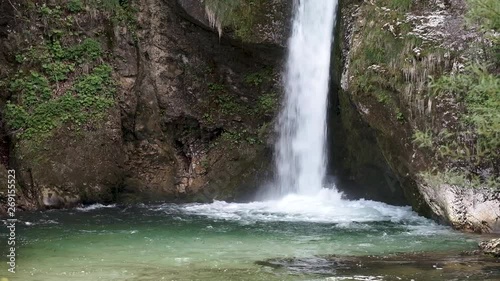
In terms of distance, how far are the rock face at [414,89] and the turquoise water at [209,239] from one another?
0.61 metres

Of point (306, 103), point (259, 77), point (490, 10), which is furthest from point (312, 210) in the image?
point (490, 10)

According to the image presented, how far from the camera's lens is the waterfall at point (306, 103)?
1670cm

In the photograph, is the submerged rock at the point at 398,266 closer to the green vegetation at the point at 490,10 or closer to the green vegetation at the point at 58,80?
the green vegetation at the point at 490,10

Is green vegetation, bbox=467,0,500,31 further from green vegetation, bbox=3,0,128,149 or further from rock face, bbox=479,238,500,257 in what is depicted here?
green vegetation, bbox=3,0,128,149

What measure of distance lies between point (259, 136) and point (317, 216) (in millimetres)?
4405

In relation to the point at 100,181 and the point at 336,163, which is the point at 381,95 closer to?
the point at 336,163

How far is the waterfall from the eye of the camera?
16.7m

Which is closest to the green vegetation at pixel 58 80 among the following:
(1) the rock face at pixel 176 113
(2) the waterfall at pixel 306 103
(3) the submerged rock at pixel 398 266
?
(1) the rock face at pixel 176 113

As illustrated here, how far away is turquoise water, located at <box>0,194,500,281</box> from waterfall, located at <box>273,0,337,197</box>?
4.56 feet

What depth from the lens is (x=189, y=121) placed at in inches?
692

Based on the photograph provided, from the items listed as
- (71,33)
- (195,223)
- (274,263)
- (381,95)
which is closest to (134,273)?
(274,263)

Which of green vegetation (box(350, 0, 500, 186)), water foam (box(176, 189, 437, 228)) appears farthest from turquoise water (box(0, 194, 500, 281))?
green vegetation (box(350, 0, 500, 186))

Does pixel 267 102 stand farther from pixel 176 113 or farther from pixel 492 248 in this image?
pixel 492 248

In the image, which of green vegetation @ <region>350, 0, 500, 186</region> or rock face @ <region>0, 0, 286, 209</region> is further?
rock face @ <region>0, 0, 286, 209</region>
